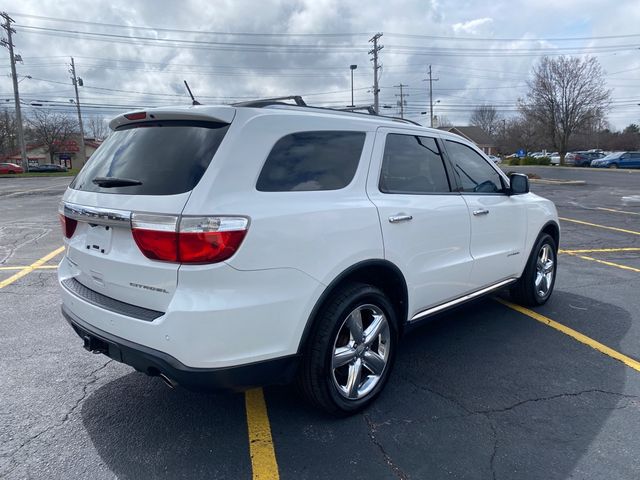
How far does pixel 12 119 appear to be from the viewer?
6600 cm

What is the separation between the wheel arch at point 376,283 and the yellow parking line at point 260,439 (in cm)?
60

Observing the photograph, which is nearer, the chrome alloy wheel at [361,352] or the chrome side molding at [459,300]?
the chrome alloy wheel at [361,352]

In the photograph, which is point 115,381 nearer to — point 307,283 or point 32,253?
point 307,283

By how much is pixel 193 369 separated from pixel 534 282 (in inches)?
152

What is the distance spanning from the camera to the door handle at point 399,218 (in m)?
3.04

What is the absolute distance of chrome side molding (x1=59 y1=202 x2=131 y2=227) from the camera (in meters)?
2.46

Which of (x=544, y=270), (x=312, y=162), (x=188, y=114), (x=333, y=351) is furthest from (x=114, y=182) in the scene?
(x=544, y=270)

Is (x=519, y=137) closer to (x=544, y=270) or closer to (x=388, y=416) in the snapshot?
(x=544, y=270)

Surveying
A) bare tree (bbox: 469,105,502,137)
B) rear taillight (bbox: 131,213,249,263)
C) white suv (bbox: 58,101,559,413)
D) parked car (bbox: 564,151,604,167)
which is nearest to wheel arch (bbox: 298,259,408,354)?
white suv (bbox: 58,101,559,413)

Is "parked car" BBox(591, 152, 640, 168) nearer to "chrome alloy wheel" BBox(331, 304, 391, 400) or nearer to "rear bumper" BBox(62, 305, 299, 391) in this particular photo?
"chrome alloy wheel" BBox(331, 304, 391, 400)

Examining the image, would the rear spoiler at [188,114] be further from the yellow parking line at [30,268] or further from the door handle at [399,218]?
the yellow parking line at [30,268]

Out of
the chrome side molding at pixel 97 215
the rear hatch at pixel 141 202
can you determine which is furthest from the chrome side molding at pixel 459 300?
the chrome side molding at pixel 97 215

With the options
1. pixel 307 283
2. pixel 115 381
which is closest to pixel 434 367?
pixel 307 283

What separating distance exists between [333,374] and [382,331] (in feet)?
1.70
